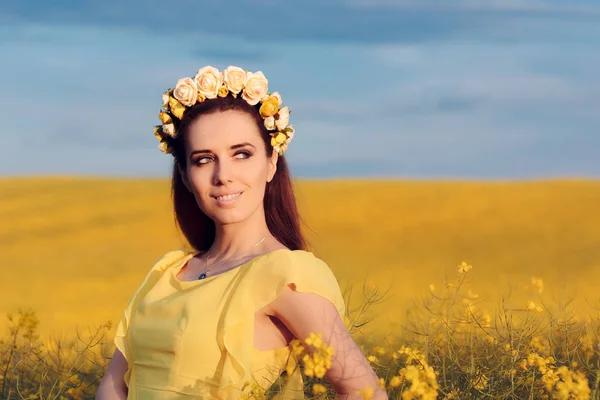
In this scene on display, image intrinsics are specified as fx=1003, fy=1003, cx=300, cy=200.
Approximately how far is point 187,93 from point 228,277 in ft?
2.90

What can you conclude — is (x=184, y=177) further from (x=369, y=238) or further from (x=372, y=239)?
(x=369, y=238)

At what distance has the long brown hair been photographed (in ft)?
14.9

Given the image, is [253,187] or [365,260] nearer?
[253,187]

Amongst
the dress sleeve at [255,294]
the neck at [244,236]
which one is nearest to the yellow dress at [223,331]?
the dress sleeve at [255,294]

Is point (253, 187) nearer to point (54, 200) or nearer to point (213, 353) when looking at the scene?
point (213, 353)

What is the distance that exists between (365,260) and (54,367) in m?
10.7

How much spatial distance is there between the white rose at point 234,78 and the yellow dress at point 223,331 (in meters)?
0.83

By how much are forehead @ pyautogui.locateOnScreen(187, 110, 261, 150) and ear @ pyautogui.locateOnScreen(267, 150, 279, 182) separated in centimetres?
14

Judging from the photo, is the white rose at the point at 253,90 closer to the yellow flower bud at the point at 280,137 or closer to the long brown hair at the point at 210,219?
the long brown hair at the point at 210,219

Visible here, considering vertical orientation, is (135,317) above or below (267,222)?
below

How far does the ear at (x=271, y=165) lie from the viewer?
4578 mm

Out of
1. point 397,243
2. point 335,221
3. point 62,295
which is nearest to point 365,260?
point 397,243

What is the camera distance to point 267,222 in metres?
4.65

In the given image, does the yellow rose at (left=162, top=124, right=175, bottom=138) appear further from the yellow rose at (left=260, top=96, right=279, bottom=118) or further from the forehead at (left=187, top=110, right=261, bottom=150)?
the yellow rose at (left=260, top=96, right=279, bottom=118)
